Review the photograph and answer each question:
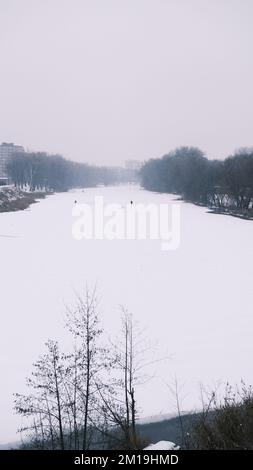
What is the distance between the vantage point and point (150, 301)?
18.7m

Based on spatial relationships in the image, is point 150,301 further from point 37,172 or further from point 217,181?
point 37,172

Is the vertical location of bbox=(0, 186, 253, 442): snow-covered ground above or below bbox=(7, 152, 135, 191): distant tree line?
below

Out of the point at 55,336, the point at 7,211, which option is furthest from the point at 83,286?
the point at 7,211

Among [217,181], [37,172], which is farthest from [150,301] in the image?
[37,172]

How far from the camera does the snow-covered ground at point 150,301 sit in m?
12.2

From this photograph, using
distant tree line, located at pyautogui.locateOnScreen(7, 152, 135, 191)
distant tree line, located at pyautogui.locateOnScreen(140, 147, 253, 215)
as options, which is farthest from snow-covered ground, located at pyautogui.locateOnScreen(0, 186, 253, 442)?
distant tree line, located at pyautogui.locateOnScreen(7, 152, 135, 191)

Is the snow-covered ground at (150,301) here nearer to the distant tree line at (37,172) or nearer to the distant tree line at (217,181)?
the distant tree line at (217,181)

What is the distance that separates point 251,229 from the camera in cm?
4531

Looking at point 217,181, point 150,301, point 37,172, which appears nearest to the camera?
point 150,301

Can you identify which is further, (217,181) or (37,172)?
(37,172)

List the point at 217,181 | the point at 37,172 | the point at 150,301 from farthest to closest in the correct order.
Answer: the point at 37,172 < the point at 217,181 < the point at 150,301

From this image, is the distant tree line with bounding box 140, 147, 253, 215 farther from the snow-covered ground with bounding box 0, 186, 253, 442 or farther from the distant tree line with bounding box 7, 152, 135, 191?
the distant tree line with bounding box 7, 152, 135, 191

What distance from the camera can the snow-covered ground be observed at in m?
12.2

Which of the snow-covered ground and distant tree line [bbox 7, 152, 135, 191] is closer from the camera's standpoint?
the snow-covered ground
